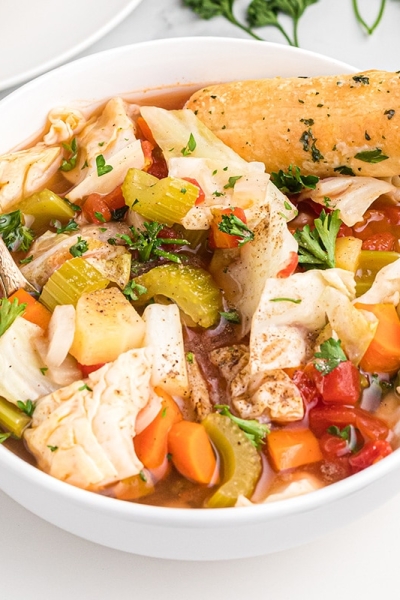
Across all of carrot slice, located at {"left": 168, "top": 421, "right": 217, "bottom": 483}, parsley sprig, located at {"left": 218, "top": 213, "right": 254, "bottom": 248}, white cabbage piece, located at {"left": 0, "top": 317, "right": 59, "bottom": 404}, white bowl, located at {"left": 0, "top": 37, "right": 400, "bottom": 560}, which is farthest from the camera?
parsley sprig, located at {"left": 218, "top": 213, "right": 254, "bottom": 248}

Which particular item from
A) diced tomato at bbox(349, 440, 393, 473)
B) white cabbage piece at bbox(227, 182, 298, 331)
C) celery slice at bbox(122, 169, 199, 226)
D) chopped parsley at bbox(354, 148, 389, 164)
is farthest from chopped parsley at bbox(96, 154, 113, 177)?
diced tomato at bbox(349, 440, 393, 473)

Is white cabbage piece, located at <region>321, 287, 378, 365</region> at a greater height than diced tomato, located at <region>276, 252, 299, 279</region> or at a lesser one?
lesser

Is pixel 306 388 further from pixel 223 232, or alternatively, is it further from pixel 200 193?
pixel 200 193

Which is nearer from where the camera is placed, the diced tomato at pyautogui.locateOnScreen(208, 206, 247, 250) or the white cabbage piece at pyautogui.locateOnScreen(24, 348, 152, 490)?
the white cabbage piece at pyautogui.locateOnScreen(24, 348, 152, 490)

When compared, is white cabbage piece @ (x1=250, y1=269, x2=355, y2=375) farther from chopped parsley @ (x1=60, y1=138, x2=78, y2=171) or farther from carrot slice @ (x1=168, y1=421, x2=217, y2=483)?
chopped parsley @ (x1=60, y1=138, x2=78, y2=171)

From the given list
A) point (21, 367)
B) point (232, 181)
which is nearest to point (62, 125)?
point (232, 181)

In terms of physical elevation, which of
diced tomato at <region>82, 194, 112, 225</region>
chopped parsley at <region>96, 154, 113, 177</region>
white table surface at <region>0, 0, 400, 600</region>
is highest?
chopped parsley at <region>96, 154, 113, 177</region>

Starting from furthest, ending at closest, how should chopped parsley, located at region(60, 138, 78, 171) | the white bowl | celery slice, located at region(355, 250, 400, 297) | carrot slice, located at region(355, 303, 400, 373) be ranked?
chopped parsley, located at region(60, 138, 78, 171)
celery slice, located at region(355, 250, 400, 297)
carrot slice, located at region(355, 303, 400, 373)
the white bowl
